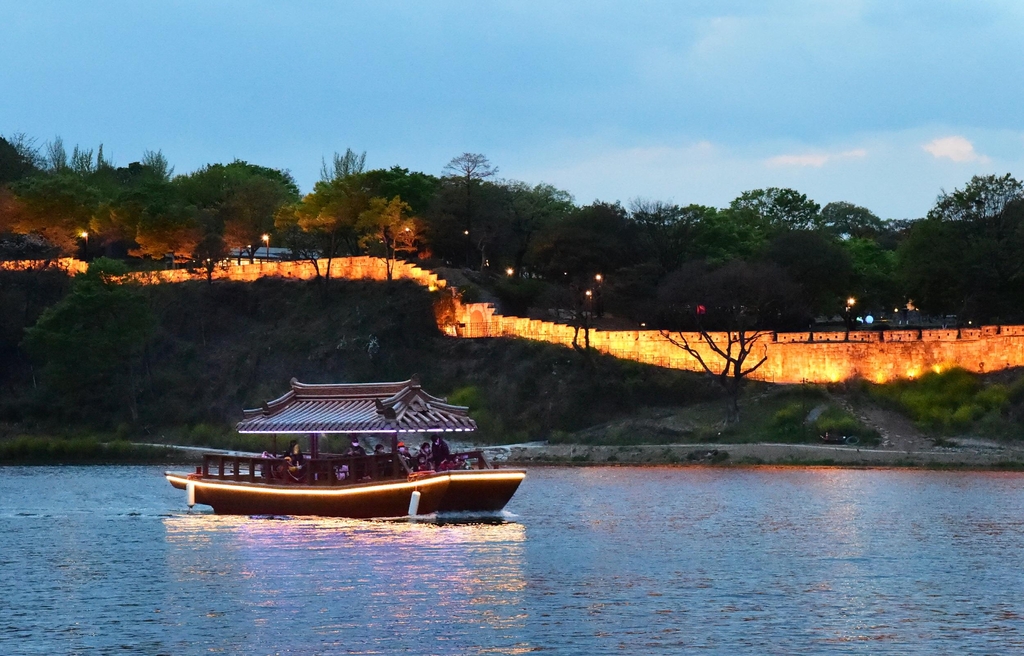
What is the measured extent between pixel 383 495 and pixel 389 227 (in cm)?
7290

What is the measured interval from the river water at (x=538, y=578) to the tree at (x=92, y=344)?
42.5m

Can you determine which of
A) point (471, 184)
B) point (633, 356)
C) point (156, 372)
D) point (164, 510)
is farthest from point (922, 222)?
point (164, 510)

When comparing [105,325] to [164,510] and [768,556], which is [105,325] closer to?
[164,510]

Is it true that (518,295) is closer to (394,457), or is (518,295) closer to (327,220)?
(327,220)

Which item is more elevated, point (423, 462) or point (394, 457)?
point (394, 457)

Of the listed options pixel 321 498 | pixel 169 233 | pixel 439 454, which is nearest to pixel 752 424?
pixel 439 454

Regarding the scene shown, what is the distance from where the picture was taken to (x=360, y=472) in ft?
169

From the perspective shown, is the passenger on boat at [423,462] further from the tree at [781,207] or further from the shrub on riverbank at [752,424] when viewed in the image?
the tree at [781,207]

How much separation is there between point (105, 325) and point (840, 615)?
8120cm

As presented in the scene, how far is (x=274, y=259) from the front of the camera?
135875 mm

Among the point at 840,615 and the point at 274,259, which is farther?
the point at 274,259

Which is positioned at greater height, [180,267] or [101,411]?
[180,267]

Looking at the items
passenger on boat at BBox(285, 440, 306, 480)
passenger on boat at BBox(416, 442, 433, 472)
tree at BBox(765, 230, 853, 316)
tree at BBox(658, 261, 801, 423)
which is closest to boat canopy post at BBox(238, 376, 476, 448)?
passenger on boat at BBox(285, 440, 306, 480)

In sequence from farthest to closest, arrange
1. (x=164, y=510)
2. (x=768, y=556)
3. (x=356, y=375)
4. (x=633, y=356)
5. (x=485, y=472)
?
1. (x=356, y=375)
2. (x=633, y=356)
3. (x=164, y=510)
4. (x=485, y=472)
5. (x=768, y=556)
